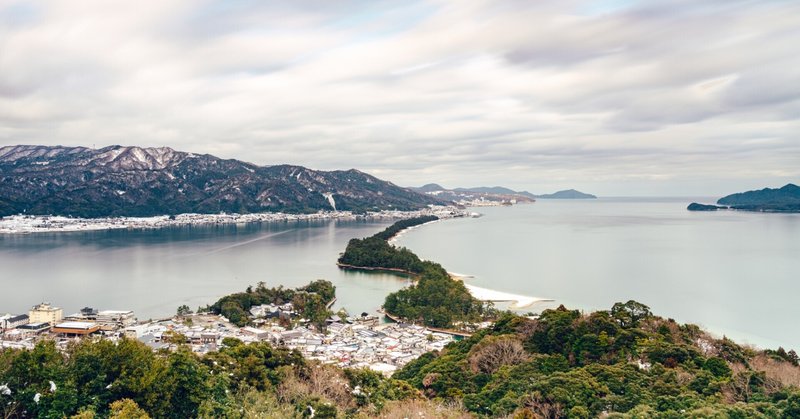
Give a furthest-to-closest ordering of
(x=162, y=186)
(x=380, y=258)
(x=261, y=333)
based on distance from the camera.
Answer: (x=162, y=186)
(x=380, y=258)
(x=261, y=333)

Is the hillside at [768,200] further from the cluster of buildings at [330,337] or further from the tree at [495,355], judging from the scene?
the tree at [495,355]

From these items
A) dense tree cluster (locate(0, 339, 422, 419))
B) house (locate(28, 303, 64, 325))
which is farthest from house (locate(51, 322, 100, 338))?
dense tree cluster (locate(0, 339, 422, 419))

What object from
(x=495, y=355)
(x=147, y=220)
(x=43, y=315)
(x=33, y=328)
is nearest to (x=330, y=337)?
(x=495, y=355)

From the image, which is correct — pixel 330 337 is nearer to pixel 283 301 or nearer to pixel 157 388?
pixel 283 301

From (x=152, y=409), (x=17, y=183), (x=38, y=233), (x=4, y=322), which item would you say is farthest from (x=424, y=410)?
(x=17, y=183)

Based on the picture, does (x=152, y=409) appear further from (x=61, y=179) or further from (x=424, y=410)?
(x=61, y=179)

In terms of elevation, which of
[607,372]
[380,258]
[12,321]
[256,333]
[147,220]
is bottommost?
[256,333]

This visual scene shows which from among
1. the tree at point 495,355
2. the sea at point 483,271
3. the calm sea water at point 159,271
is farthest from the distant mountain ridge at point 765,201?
the tree at point 495,355

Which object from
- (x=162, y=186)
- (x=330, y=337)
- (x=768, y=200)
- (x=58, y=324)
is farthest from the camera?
(x=768, y=200)
